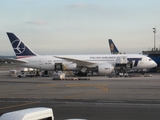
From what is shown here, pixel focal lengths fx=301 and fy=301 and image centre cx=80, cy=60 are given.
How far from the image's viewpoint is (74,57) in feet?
189

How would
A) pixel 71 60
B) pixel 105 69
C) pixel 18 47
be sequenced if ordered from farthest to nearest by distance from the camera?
1. pixel 18 47
2. pixel 71 60
3. pixel 105 69

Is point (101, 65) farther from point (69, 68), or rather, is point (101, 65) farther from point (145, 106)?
point (145, 106)

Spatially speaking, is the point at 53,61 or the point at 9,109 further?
the point at 53,61

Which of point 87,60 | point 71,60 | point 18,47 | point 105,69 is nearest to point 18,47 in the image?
point 18,47

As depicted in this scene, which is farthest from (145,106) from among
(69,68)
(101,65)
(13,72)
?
(13,72)

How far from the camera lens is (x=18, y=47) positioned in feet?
186

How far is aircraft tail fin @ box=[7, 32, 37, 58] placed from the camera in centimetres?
5659

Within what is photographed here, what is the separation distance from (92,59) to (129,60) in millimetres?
6839

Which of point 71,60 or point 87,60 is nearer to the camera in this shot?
point 71,60

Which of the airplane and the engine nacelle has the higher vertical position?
the airplane

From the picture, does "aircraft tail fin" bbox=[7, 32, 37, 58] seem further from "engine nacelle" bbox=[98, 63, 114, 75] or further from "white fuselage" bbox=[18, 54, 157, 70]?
"engine nacelle" bbox=[98, 63, 114, 75]

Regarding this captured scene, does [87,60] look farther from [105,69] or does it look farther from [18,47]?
[18,47]

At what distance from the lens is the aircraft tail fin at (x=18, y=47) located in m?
56.6

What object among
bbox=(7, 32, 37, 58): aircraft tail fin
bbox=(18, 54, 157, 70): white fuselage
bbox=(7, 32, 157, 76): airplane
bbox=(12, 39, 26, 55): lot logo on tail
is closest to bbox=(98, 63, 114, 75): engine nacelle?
bbox=(7, 32, 157, 76): airplane
